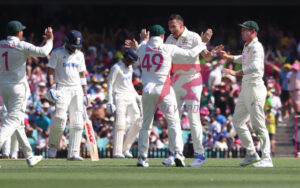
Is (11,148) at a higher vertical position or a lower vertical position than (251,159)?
higher

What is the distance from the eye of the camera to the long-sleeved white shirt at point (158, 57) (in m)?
13.9

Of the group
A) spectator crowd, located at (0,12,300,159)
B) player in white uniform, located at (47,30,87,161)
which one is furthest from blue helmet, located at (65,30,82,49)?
spectator crowd, located at (0,12,300,159)

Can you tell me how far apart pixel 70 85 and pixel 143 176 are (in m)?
4.59

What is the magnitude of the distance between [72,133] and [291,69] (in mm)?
12532

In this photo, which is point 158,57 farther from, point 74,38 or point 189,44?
point 74,38

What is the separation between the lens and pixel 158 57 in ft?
45.7

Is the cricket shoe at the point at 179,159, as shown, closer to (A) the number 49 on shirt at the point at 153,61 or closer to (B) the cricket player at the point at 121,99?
(A) the number 49 on shirt at the point at 153,61

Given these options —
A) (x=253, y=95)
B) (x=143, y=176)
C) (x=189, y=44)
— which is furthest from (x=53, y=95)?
(x=143, y=176)

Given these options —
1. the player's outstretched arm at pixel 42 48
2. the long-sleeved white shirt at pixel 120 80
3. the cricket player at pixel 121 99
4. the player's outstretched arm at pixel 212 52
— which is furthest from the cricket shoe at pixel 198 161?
the long-sleeved white shirt at pixel 120 80

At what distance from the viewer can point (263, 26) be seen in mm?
34625

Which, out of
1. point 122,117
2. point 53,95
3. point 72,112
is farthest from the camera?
point 122,117

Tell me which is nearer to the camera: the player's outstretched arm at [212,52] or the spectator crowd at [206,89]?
the player's outstretched arm at [212,52]

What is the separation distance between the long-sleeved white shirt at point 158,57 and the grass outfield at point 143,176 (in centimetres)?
155

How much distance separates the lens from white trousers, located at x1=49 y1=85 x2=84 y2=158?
16641 millimetres
